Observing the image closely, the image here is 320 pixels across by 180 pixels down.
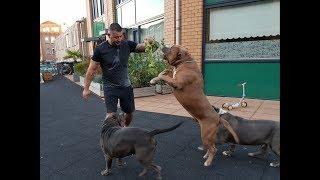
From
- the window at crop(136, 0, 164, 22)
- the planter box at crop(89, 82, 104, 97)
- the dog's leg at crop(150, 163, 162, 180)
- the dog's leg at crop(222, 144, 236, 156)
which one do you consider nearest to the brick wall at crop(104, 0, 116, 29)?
the window at crop(136, 0, 164, 22)

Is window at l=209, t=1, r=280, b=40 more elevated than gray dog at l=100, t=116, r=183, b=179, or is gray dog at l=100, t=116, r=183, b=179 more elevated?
window at l=209, t=1, r=280, b=40

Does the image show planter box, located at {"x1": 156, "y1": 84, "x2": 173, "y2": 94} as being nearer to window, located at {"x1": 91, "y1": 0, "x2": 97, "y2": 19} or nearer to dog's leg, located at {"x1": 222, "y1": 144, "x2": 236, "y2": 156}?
dog's leg, located at {"x1": 222, "y1": 144, "x2": 236, "y2": 156}

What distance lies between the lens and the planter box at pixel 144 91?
9523mm

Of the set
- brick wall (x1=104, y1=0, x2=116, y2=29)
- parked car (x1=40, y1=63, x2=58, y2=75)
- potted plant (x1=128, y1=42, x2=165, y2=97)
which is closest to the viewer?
potted plant (x1=128, y1=42, x2=165, y2=97)

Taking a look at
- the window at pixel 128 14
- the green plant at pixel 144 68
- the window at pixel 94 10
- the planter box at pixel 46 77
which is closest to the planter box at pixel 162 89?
the green plant at pixel 144 68

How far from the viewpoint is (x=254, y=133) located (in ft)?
12.0

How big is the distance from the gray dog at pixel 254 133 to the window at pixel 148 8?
8652 mm

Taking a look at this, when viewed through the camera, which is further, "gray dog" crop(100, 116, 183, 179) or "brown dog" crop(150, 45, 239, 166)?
"brown dog" crop(150, 45, 239, 166)

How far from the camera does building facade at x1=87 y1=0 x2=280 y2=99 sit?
8039mm

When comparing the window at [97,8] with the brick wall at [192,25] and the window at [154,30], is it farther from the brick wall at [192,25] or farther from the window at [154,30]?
the brick wall at [192,25]

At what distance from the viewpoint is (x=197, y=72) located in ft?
12.3

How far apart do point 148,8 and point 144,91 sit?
514 centimetres

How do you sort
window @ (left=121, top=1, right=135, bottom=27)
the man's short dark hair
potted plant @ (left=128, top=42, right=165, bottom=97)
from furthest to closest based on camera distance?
1. window @ (left=121, top=1, right=135, bottom=27)
2. potted plant @ (left=128, top=42, right=165, bottom=97)
3. the man's short dark hair
